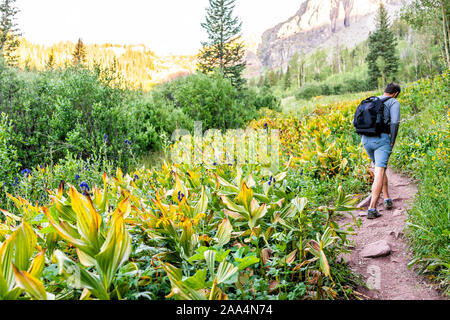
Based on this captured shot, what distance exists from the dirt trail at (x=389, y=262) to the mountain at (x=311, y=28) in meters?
139

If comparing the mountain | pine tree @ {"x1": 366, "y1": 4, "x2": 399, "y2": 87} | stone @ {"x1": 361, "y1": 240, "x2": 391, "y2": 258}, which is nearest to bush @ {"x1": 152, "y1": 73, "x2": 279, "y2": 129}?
stone @ {"x1": 361, "y1": 240, "x2": 391, "y2": 258}

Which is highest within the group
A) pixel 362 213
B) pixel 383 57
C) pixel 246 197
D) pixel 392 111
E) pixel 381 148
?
pixel 383 57

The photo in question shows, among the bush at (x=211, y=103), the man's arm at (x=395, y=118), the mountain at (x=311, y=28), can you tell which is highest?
the mountain at (x=311, y=28)

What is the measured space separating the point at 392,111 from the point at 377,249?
1.93m

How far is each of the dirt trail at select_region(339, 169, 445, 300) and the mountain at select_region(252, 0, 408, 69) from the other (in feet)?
457

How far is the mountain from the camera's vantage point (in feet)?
A: 444

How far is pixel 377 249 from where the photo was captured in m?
2.89

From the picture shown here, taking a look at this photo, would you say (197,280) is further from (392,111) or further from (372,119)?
(392,111)

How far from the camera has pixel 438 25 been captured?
16.4 m

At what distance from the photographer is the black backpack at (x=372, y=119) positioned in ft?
12.3

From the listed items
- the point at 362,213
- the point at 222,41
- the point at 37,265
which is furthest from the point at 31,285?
the point at 222,41

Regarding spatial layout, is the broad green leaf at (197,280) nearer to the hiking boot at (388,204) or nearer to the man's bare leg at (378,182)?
the man's bare leg at (378,182)

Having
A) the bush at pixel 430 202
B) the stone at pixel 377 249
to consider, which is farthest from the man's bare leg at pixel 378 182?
the stone at pixel 377 249
